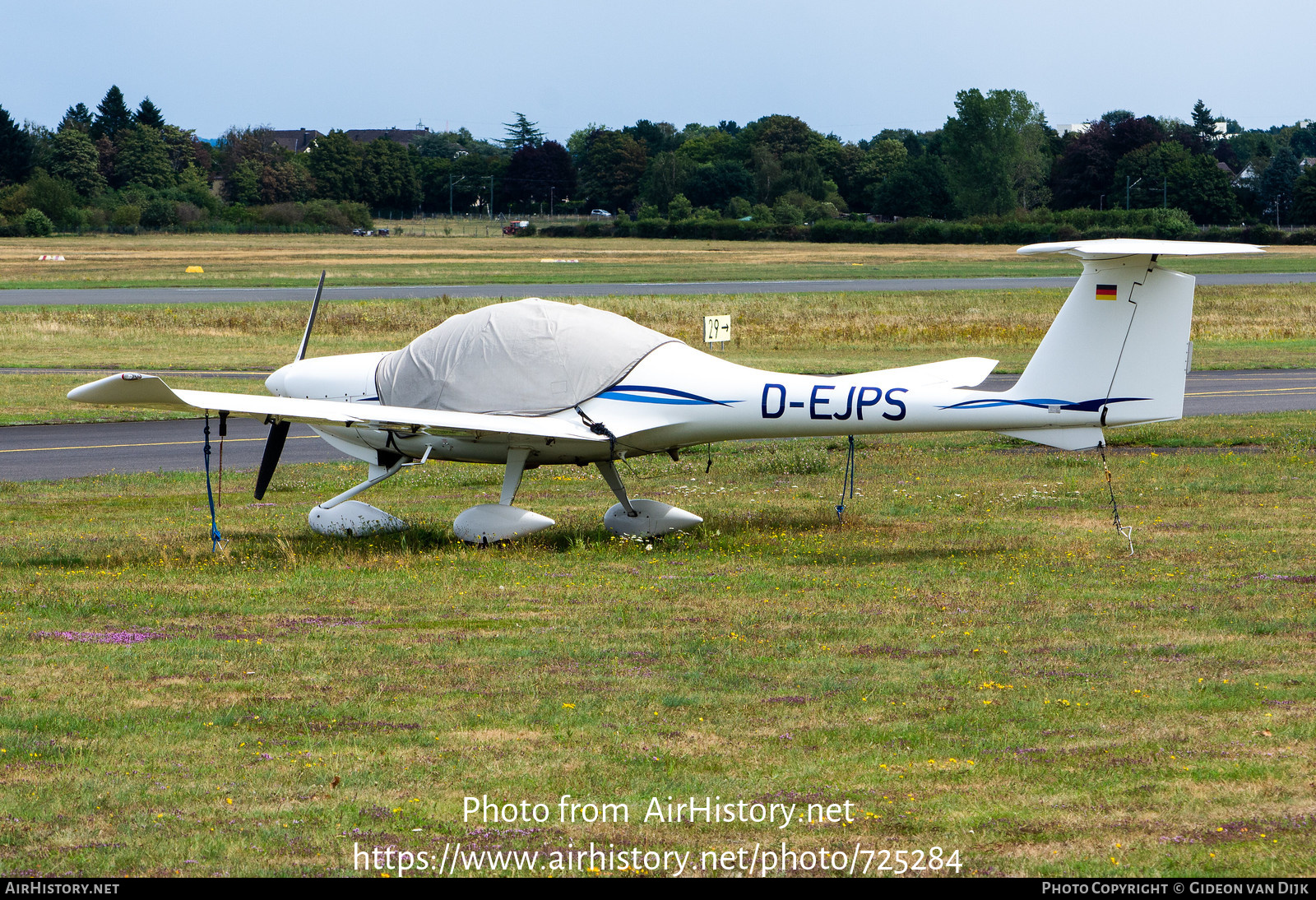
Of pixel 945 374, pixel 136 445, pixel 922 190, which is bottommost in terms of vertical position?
pixel 136 445

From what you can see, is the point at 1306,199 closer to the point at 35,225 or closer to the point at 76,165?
the point at 35,225

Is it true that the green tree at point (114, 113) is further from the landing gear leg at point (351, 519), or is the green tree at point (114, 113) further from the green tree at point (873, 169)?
the landing gear leg at point (351, 519)

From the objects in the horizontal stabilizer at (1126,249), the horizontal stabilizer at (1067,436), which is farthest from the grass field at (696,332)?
the horizontal stabilizer at (1126,249)

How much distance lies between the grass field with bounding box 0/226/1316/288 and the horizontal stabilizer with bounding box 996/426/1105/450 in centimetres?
5149

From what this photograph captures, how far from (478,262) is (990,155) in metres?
73.7

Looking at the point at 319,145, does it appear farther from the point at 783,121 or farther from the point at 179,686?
the point at 179,686

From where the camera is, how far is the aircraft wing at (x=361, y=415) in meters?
12.8

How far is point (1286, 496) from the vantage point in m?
16.0

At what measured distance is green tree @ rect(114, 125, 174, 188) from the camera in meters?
148

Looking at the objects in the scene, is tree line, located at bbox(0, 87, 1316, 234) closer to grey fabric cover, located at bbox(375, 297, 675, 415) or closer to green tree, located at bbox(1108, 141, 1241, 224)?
green tree, located at bbox(1108, 141, 1241, 224)

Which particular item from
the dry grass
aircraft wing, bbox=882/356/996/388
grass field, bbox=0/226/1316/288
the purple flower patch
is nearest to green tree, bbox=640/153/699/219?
the dry grass

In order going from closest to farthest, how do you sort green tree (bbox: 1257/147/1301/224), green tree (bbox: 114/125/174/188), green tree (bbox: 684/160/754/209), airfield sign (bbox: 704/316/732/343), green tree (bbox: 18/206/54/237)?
airfield sign (bbox: 704/316/732/343) → green tree (bbox: 18/206/54/237) → green tree (bbox: 1257/147/1301/224) → green tree (bbox: 114/125/174/188) → green tree (bbox: 684/160/754/209)

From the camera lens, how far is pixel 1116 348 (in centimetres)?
1250

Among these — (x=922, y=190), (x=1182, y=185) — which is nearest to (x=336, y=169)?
(x=922, y=190)
